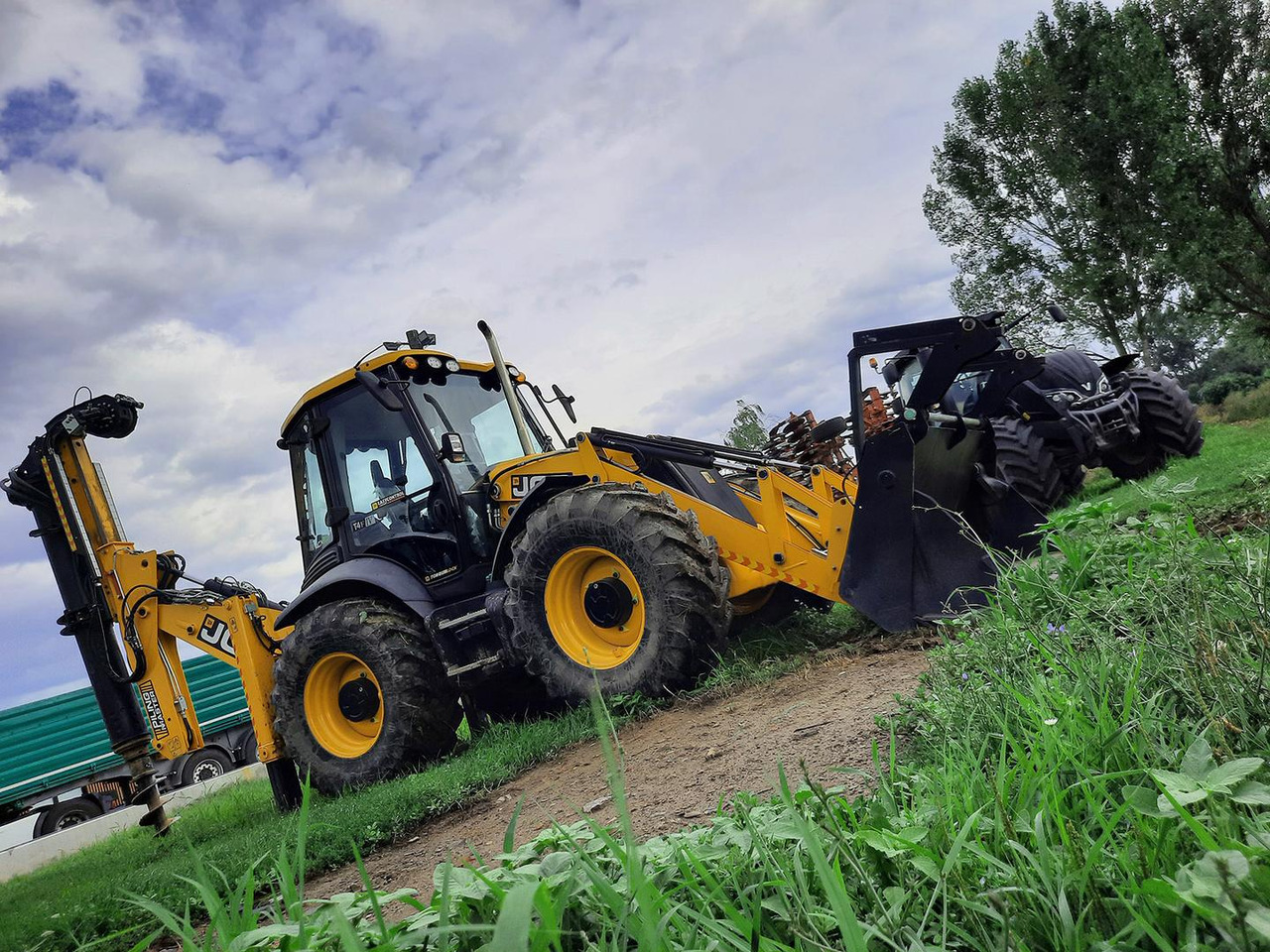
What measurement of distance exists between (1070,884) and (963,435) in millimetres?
5130

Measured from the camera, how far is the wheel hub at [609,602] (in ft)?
19.2

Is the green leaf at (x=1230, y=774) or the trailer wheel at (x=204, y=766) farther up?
the green leaf at (x=1230, y=774)

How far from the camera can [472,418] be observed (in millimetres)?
7387

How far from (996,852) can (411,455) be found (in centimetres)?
598

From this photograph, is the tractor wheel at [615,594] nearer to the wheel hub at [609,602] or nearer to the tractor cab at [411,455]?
the wheel hub at [609,602]

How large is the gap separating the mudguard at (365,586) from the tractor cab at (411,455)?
11cm

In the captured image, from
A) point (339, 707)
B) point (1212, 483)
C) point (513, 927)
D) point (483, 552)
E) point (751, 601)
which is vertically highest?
point (483, 552)

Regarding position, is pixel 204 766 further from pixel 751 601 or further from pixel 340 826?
pixel 751 601

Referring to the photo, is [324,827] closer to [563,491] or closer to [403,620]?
[403,620]

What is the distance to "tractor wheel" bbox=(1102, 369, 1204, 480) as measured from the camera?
10.5 m

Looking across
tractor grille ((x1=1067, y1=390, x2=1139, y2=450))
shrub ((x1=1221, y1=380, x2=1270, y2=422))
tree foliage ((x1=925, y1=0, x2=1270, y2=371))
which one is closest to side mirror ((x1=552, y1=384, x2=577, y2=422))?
tractor grille ((x1=1067, y1=390, x2=1139, y2=450))

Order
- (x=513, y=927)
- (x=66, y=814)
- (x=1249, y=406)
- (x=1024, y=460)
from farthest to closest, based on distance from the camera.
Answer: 1. (x=1249, y=406)
2. (x=66, y=814)
3. (x=1024, y=460)
4. (x=513, y=927)

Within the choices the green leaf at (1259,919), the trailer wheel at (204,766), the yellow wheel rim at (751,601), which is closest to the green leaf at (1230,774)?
the green leaf at (1259,919)

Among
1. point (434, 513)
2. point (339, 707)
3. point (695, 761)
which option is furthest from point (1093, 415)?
point (339, 707)
